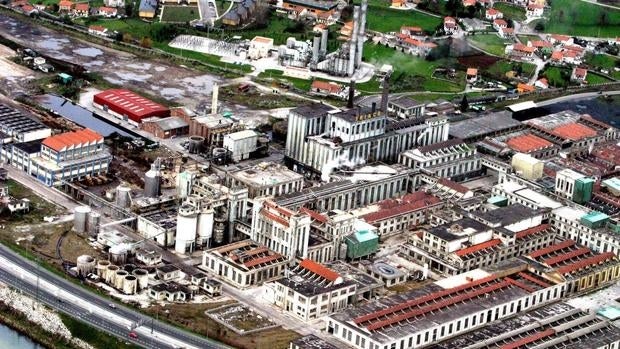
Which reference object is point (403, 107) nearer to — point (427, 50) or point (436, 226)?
point (436, 226)

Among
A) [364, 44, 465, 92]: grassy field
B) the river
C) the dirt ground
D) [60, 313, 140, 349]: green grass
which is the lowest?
the river

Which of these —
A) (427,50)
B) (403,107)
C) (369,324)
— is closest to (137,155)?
(403,107)

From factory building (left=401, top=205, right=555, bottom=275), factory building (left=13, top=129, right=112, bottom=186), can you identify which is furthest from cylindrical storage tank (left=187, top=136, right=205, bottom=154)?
factory building (left=401, top=205, right=555, bottom=275)

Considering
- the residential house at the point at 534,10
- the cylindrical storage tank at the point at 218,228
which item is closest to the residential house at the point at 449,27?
the residential house at the point at 534,10

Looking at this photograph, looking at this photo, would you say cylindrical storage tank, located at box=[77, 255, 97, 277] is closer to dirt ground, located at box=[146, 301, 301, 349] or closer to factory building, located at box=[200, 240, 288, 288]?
dirt ground, located at box=[146, 301, 301, 349]

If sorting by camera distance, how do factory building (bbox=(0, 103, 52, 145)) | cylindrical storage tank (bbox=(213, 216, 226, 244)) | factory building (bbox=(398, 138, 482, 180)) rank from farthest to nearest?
factory building (bbox=(398, 138, 482, 180)) < factory building (bbox=(0, 103, 52, 145)) < cylindrical storage tank (bbox=(213, 216, 226, 244))

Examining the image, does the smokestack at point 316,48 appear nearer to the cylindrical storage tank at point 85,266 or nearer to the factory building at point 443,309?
the factory building at point 443,309

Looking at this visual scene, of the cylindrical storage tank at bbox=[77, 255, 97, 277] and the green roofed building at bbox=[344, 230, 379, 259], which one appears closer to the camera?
the cylindrical storage tank at bbox=[77, 255, 97, 277]
